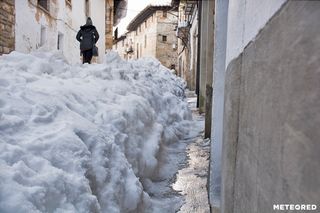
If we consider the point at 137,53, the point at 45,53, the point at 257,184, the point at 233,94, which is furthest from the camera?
the point at 137,53

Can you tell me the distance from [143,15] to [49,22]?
23.0 m

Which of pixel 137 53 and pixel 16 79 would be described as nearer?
pixel 16 79

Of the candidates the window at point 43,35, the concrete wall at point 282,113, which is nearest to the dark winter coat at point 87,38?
the window at point 43,35

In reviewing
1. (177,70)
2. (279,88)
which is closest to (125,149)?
(279,88)

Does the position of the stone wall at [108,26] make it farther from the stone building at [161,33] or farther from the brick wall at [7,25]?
the brick wall at [7,25]

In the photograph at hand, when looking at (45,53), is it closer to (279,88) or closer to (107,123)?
(107,123)

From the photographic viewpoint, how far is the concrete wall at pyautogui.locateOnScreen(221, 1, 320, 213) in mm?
949

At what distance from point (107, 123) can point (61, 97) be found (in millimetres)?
498

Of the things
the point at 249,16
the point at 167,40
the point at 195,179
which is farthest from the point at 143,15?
the point at 249,16

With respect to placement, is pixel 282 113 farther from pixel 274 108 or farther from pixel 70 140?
pixel 70 140

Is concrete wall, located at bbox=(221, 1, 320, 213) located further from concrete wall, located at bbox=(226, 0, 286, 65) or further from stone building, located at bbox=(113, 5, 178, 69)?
stone building, located at bbox=(113, 5, 178, 69)

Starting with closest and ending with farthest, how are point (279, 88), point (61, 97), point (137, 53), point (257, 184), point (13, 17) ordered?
1. point (279, 88)
2. point (257, 184)
3. point (61, 97)
4. point (13, 17)
5. point (137, 53)

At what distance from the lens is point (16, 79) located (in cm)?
361

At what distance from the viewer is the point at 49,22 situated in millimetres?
12266
